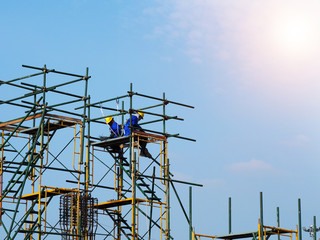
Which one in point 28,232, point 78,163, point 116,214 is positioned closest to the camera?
point 28,232

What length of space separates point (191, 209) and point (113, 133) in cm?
551

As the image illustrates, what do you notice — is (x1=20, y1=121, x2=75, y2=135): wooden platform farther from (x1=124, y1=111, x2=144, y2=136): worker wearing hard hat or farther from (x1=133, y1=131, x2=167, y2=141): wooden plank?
(x1=133, y1=131, x2=167, y2=141): wooden plank

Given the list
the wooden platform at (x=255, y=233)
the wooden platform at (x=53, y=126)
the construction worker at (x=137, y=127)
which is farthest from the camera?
the construction worker at (x=137, y=127)

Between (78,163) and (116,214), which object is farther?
(116,214)

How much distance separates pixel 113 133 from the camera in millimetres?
46812

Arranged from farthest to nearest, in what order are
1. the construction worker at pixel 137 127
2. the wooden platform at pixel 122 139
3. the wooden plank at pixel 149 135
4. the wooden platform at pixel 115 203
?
the construction worker at pixel 137 127 < the wooden platform at pixel 122 139 < the wooden plank at pixel 149 135 < the wooden platform at pixel 115 203

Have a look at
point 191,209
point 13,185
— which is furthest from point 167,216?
point 13,185

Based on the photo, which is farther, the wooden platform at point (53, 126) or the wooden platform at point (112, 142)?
the wooden platform at point (112, 142)

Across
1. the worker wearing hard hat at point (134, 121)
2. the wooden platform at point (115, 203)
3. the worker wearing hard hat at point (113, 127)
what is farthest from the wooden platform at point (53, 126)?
the wooden platform at point (115, 203)

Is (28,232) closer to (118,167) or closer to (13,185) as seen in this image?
(13,185)

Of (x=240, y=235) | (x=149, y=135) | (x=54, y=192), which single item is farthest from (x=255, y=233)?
(x=54, y=192)

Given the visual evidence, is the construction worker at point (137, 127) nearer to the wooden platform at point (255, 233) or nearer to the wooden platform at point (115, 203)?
the wooden platform at point (115, 203)

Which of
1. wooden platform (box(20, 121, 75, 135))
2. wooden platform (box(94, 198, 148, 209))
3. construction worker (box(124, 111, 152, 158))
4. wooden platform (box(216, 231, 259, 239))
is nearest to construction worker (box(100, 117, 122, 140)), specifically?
construction worker (box(124, 111, 152, 158))

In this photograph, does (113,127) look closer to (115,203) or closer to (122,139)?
(122,139)
